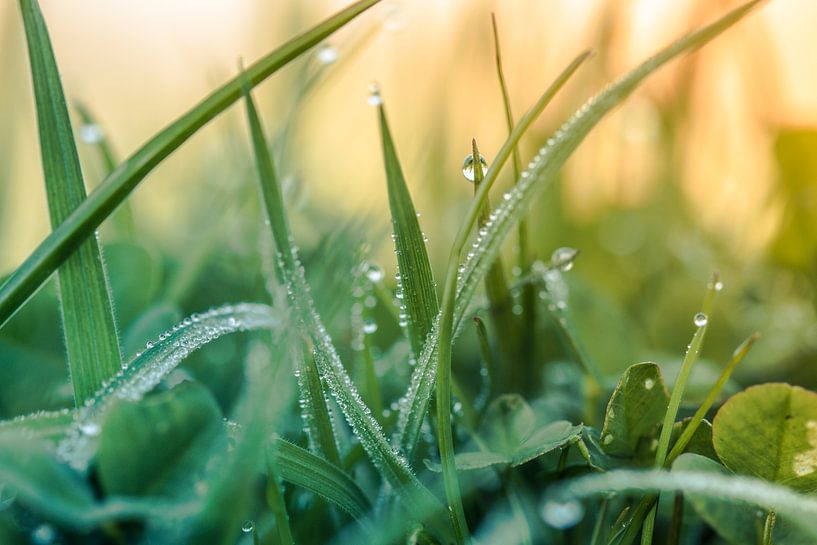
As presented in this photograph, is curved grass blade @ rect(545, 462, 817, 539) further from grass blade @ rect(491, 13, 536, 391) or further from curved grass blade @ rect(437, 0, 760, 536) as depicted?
grass blade @ rect(491, 13, 536, 391)

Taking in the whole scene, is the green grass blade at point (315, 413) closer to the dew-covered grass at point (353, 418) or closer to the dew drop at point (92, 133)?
the dew-covered grass at point (353, 418)

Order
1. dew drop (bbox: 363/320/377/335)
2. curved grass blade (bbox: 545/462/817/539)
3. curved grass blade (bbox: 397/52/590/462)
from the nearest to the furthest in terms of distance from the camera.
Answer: curved grass blade (bbox: 545/462/817/539)
curved grass blade (bbox: 397/52/590/462)
dew drop (bbox: 363/320/377/335)

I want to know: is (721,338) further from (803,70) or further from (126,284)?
(803,70)

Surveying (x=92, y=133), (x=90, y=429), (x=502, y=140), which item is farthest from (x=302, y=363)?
(x=502, y=140)

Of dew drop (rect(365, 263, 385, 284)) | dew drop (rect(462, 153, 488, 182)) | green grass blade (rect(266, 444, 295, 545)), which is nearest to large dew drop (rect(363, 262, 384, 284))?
dew drop (rect(365, 263, 385, 284))

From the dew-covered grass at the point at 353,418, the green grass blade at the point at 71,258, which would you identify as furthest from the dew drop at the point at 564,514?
the green grass blade at the point at 71,258

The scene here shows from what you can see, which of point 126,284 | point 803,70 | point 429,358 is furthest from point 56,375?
point 803,70

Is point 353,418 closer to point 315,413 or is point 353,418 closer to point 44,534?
point 315,413
